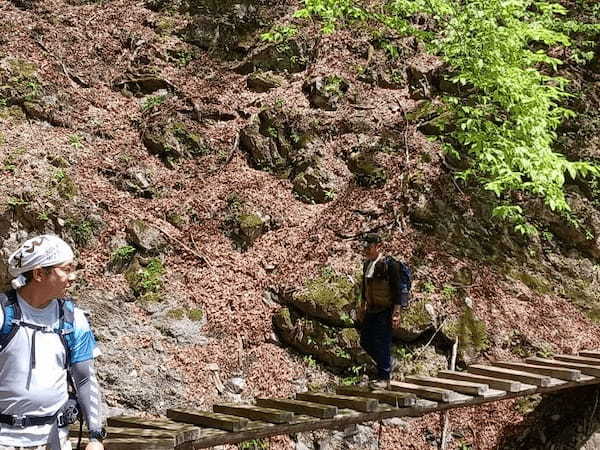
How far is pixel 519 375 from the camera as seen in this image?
6.36 metres

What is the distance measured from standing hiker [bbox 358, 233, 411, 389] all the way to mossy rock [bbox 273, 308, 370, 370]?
108 cm

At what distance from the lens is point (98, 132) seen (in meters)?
11.2

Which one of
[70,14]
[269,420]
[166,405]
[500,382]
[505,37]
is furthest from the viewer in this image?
[70,14]

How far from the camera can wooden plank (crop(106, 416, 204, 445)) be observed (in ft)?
13.9

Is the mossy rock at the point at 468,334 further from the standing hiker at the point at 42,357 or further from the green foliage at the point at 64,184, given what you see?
the green foliage at the point at 64,184

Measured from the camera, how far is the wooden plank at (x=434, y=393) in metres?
Answer: 5.80

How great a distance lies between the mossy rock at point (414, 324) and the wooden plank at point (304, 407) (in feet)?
9.45

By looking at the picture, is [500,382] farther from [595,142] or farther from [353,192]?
[595,142]

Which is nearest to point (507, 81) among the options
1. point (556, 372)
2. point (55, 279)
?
point (556, 372)

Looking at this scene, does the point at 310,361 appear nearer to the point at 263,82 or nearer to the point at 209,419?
the point at 209,419

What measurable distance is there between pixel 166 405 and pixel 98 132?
239 inches

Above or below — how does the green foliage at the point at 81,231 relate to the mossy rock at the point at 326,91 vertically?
below

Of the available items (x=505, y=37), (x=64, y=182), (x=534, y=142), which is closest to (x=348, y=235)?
(x=534, y=142)

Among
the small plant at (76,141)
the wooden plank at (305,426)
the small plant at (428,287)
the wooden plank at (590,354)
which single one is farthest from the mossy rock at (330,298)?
the small plant at (76,141)
